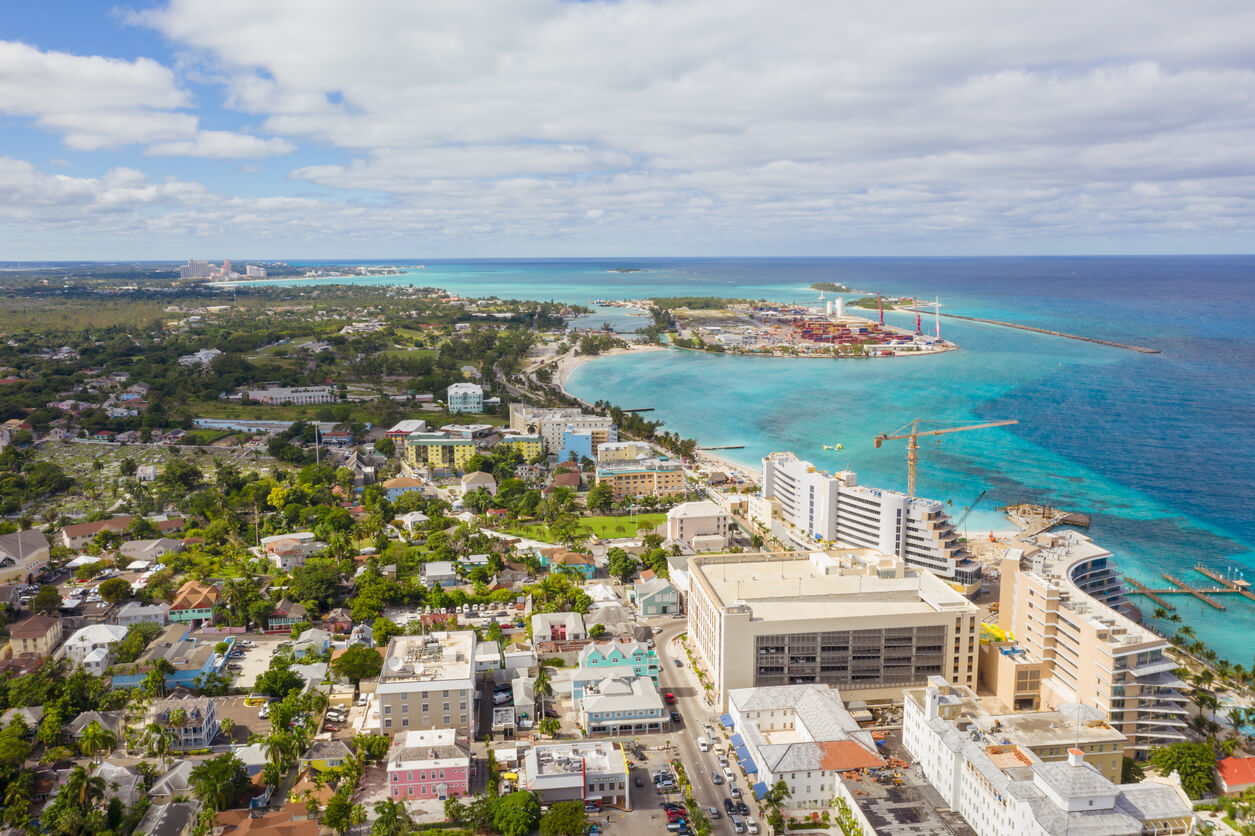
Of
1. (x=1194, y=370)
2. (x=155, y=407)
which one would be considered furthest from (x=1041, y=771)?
(x=1194, y=370)

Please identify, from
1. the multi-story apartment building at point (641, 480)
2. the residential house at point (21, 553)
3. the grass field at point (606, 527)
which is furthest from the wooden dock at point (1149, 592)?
the residential house at point (21, 553)

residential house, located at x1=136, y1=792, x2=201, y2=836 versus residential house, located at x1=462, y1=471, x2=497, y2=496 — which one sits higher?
residential house, located at x1=462, y1=471, x2=497, y2=496

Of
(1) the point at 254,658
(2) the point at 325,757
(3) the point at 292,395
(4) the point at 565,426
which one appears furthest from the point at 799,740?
(3) the point at 292,395

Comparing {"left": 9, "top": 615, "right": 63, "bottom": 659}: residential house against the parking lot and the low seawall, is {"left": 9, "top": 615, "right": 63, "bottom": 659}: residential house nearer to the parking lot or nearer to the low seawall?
the parking lot

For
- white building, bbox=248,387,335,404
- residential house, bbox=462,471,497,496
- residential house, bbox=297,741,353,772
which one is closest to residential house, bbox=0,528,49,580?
residential house, bbox=462,471,497,496

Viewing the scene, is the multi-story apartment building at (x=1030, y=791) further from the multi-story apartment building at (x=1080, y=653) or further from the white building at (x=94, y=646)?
the white building at (x=94, y=646)
